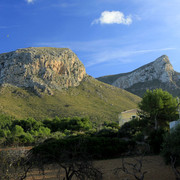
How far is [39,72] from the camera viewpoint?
212 ft

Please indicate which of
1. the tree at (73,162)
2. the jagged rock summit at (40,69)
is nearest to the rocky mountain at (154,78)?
the jagged rock summit at (40,69)

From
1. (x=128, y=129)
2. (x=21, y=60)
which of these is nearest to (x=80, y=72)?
(x=21, y=60)

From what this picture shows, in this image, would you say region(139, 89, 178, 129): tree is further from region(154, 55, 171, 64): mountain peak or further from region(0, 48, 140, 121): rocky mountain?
region(154, 55, 171, 64): mountain peak

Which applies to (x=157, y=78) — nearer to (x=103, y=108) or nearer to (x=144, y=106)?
(x=103, y=108)

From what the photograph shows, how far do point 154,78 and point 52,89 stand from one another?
51.1 m

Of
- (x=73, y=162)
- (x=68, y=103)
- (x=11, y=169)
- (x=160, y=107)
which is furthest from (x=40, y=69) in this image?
(x=73, y=162)

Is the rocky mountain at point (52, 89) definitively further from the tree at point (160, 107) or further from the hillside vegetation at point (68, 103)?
the tree at point (160, 107)

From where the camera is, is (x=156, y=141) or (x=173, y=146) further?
(x=156, y=141)

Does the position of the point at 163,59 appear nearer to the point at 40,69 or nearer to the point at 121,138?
the point at 40,69

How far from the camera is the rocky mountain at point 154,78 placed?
8489 centimetres

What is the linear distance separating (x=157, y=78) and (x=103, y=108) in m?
46.0

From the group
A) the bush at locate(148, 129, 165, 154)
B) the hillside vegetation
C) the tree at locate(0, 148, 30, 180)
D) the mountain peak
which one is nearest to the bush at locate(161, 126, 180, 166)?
the bush at locate(148, 129, 165, 154)

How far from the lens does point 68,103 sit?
53.8 metres

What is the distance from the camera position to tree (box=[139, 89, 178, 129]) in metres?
26.4
